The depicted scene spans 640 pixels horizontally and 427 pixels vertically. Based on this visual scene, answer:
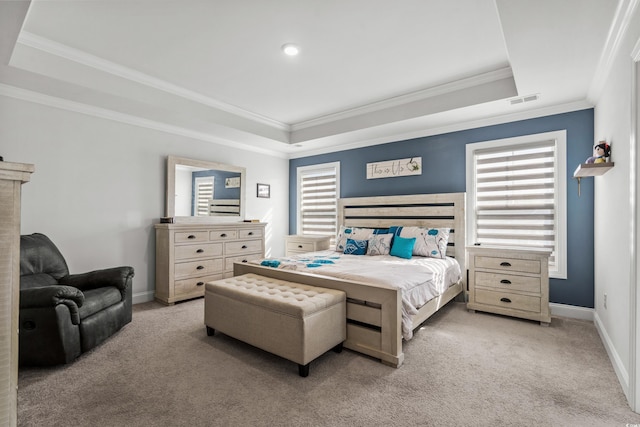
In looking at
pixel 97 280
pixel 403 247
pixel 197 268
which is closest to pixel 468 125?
pixel 403 247

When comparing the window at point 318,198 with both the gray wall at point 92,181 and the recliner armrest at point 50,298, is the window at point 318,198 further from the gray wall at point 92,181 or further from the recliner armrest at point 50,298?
the recliner armrest at point 50,298

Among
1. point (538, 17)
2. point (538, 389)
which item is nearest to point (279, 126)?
point (538, 17)

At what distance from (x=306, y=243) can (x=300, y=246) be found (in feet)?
0.53

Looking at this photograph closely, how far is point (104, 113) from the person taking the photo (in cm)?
377

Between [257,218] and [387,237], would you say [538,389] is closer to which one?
[387,237]

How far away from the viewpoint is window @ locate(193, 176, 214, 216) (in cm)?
468

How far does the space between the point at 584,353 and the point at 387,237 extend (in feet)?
7.38

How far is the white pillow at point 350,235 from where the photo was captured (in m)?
4.45

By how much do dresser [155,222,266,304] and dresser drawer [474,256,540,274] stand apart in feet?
11.0

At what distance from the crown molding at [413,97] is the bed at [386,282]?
1.33 meters

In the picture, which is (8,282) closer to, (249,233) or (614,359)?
(614,359)

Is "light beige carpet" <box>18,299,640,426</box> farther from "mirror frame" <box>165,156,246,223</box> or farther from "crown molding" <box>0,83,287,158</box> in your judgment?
"crown molding" <box>0,83,287,158</box>

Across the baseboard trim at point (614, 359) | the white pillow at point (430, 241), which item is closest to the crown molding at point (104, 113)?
the white pillow at point (430, 241)

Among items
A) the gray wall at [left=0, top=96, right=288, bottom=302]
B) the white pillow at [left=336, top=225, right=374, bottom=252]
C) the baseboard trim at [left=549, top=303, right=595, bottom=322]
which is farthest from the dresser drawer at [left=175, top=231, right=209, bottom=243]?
the baseboard trim at [left=549, top=303, right=595, bottom=322]
